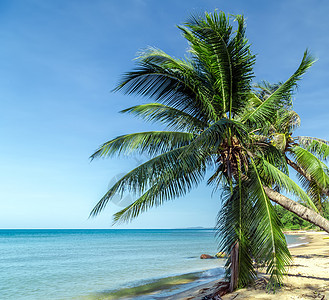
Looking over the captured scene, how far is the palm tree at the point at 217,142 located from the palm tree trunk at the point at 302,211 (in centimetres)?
2

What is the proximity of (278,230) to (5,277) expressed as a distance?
596 inches

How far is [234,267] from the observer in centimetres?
602

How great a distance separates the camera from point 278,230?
16.5ft

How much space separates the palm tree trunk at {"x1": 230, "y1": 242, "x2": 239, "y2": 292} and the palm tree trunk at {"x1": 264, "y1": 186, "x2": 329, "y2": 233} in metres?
1.31

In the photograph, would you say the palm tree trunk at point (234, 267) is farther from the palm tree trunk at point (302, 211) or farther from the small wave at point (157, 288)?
the small wave at point (157, 288)

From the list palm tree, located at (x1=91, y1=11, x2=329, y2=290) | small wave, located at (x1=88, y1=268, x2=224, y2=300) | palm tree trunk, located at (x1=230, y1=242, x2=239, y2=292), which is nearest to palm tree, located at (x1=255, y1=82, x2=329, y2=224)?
palm tree, located at (x1=91, y1=11, x2=329, y2=290)

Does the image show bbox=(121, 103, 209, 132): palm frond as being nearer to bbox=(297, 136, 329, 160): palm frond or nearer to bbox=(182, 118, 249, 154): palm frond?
bbox=(182, 118, 249, 154): palm frond

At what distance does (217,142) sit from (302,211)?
234 cm

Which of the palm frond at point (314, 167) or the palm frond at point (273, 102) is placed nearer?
the palm frond at point (273, 102)

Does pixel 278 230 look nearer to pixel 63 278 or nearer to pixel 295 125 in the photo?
pixel 295 125

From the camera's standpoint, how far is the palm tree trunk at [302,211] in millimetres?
5812

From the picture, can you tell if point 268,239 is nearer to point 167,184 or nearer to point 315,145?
point 167,184

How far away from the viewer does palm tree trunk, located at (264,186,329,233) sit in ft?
19.1

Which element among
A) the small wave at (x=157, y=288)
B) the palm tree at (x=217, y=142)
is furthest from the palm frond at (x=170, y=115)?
the small wave at (x=157, y=288)
